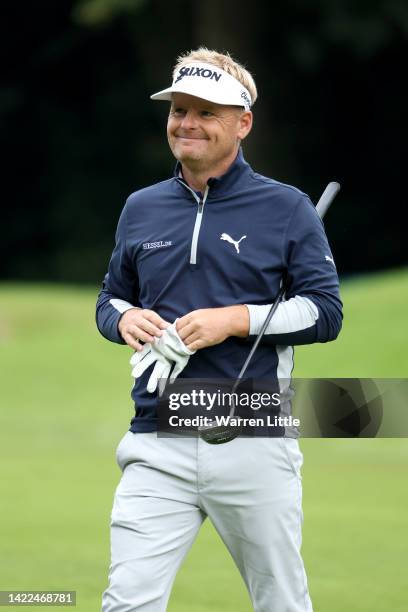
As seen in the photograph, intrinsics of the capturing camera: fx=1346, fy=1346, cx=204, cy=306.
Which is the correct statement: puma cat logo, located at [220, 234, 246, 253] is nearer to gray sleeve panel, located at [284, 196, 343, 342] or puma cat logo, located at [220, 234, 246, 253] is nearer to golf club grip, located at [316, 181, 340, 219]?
gray sleeve panel, located at [284, 196, 343, 342]

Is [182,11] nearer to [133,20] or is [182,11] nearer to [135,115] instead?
[133,20]

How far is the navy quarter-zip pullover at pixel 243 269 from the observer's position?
161 inches

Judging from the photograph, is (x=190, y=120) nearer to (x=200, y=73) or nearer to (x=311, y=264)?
(x=200, y=73)

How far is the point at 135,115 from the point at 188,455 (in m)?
27.8

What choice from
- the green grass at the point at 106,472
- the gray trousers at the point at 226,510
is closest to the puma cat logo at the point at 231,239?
the gray trousers at the point at 226,510

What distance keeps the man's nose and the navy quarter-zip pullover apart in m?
0.18

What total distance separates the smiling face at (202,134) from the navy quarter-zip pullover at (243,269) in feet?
0.19

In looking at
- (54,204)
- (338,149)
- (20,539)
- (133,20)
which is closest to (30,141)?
(54,204)

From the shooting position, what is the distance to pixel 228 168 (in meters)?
4.21

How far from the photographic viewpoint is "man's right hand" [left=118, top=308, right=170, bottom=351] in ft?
13.3

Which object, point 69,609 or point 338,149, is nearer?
point 69,609

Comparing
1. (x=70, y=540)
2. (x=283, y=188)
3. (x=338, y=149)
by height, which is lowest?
(x=70, y=540)

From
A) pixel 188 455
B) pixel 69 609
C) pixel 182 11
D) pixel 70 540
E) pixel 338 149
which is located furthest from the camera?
pixel 338 149

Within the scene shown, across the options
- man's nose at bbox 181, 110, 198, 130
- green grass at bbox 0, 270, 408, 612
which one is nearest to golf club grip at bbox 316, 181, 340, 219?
man's nose at bbox 181, 110, 198, 130
